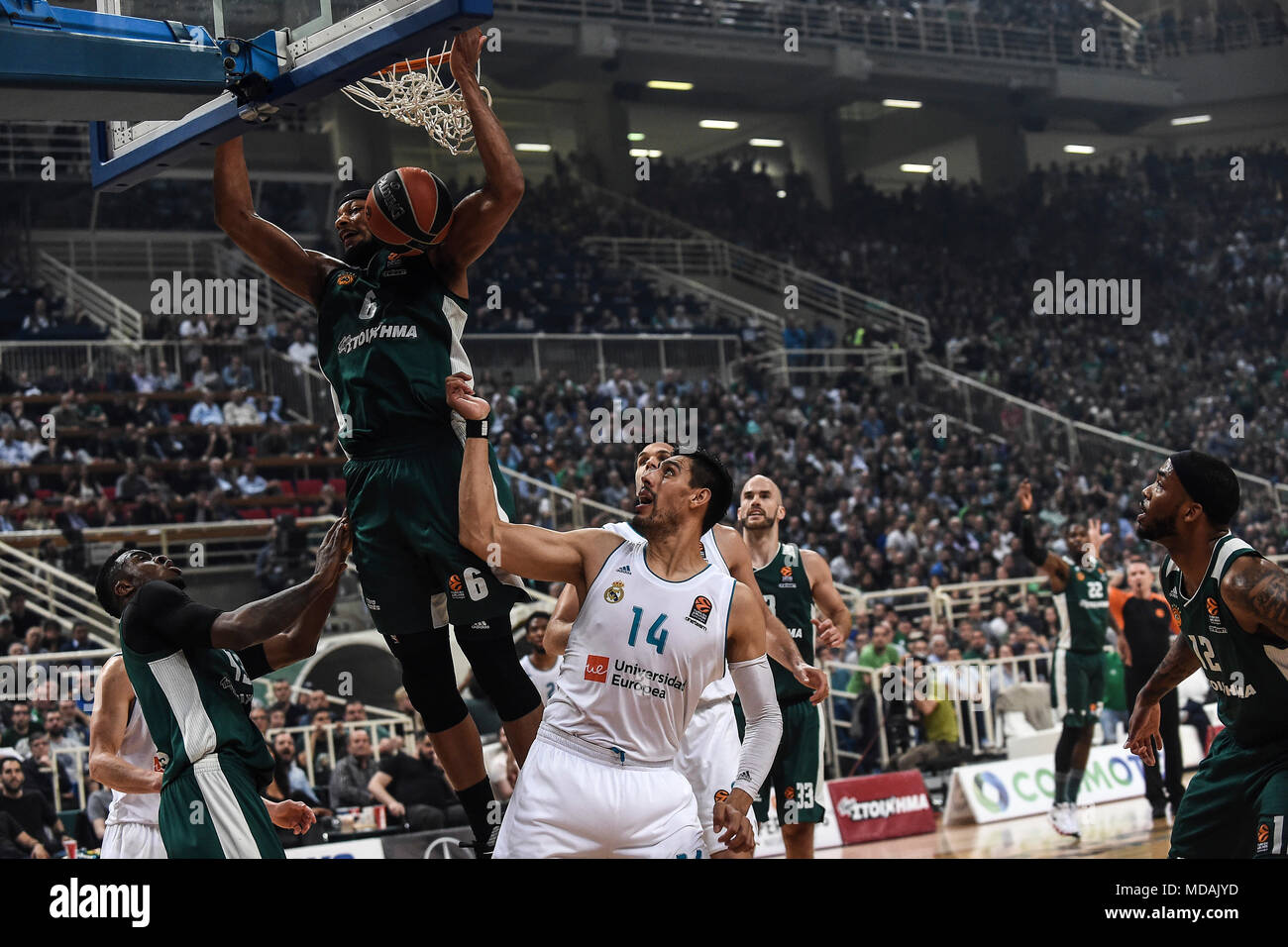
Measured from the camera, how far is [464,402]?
4.15m

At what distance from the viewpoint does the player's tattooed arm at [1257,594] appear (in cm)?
465

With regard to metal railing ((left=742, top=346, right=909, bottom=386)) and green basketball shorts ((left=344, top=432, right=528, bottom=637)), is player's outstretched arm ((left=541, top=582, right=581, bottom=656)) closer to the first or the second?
green basketball shorts ((left=344, top=432, right=528, bottom=637))

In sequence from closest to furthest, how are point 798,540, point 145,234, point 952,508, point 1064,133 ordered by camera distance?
point 798,540 → point 952,508 → point 145,234 → point 1064,133

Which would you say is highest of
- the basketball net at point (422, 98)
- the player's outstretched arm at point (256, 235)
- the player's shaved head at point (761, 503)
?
the basketball net at point (422, 98)

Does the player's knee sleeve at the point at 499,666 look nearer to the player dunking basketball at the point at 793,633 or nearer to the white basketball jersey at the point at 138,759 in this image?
the white basketball jersey at the point at 138,759

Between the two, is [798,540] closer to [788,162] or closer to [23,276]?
[23,276]

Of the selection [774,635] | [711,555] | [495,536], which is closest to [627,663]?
[495,536]

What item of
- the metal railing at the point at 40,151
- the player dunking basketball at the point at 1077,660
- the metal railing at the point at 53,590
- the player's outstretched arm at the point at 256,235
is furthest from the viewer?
the metal railing at the point at 40,151

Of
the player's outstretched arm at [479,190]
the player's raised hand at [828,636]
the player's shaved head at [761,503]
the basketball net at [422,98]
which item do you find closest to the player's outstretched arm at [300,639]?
the player's outstretched arm at [479,190]

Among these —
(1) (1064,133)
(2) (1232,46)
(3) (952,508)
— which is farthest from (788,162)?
(3) (952,508)

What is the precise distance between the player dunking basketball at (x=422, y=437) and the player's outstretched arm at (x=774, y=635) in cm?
122
